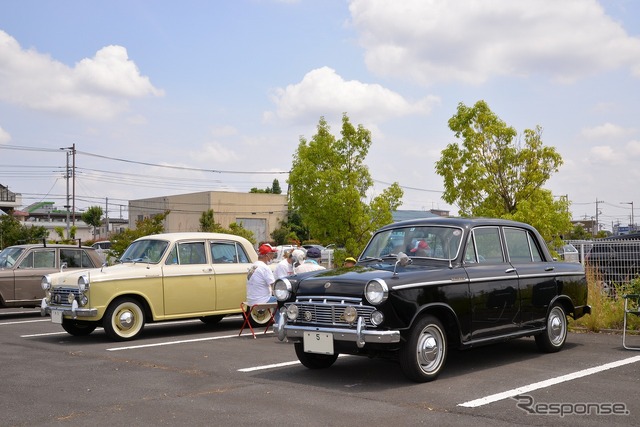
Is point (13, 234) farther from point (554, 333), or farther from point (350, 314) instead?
point (350, 314)

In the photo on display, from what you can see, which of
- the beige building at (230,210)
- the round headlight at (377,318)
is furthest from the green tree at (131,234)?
the beige building at (230,210)

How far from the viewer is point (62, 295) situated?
12.0 m

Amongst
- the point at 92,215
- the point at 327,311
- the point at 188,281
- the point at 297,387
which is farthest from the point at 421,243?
the point at 92,215

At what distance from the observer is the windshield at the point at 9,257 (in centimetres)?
1639

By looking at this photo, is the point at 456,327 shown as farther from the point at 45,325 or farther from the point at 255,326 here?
the point at 45,325

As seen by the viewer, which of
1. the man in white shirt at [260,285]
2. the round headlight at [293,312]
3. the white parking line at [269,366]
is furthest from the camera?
the man in white shirt at [260,285]

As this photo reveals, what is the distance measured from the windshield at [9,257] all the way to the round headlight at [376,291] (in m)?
11.6

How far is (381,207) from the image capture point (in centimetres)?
2220

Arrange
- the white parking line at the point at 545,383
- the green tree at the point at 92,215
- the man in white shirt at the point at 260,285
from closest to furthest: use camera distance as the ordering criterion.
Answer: the white parking line at the point at 545,383 < the man in white shirt at the point at 260,285 < the green tree at the point at 92,215

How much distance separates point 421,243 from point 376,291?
1505mm

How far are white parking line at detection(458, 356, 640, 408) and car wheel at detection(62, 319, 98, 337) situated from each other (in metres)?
7.84

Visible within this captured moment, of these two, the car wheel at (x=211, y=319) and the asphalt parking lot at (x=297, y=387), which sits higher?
the car wheel at (x=211, y=319)

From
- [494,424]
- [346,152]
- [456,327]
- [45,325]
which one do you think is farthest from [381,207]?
[494,424]

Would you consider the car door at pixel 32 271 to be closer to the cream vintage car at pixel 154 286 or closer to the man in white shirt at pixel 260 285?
the cream vintage car at pixel 154 286
